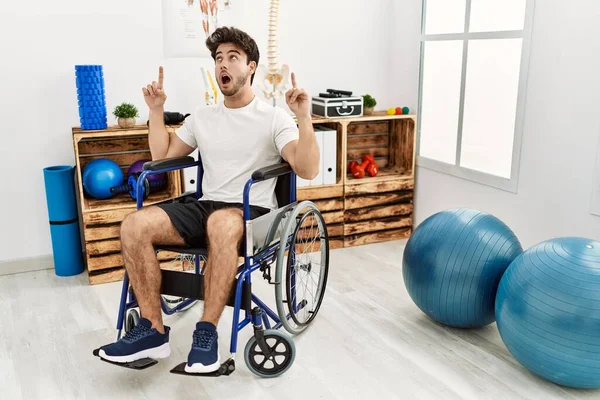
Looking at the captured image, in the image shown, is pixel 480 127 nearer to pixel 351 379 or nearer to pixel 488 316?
pixel 488 316

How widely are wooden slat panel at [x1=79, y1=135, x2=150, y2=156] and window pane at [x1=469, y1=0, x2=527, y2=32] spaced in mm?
1956

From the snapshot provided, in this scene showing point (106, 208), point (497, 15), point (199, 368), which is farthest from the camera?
point (497, 15)

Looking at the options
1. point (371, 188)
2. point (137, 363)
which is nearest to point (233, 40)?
point (137, 363)

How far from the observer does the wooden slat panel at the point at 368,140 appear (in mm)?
3721

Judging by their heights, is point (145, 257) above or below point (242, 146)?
below

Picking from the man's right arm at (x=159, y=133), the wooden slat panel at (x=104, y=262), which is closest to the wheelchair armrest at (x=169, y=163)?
the man's right arm at (x=159, y=133)

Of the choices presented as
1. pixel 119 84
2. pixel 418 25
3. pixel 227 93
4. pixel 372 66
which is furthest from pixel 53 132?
pixel 418 25

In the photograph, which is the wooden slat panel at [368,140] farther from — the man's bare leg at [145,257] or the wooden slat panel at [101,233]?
the man's bare leg at [145,257]

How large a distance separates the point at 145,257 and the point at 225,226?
12.6 inches

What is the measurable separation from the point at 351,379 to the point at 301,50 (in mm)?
2128

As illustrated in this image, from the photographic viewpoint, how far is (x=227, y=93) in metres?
2.23

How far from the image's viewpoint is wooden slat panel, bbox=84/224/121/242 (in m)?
2.87

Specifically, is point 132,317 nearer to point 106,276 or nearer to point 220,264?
point 220,264

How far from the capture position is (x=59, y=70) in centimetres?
296
